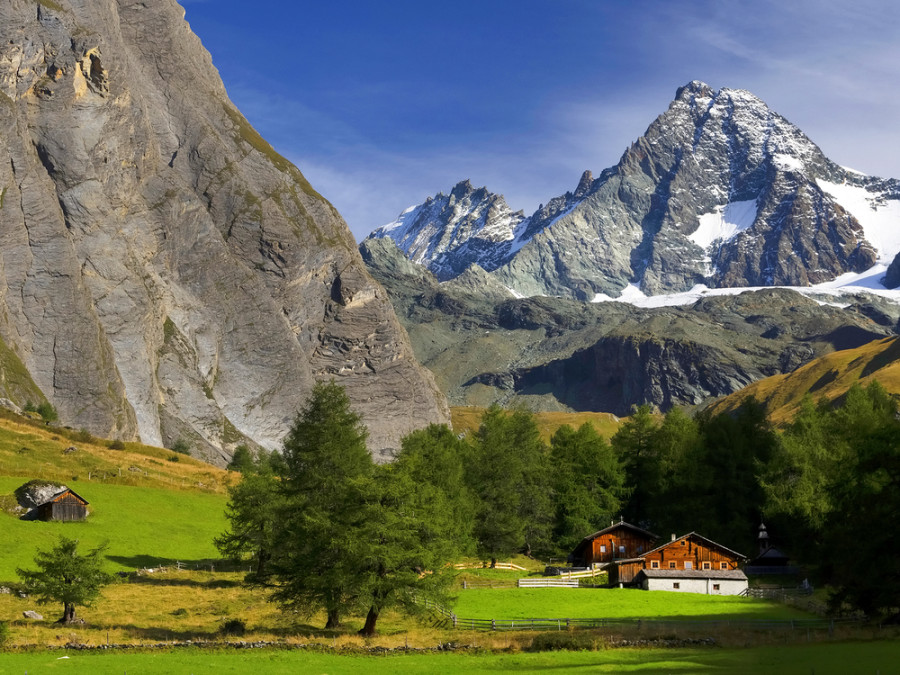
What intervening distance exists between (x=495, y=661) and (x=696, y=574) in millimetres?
36920

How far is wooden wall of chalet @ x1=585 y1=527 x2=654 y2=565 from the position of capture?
85.9 m

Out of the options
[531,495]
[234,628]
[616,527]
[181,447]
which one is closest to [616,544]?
[616,527]

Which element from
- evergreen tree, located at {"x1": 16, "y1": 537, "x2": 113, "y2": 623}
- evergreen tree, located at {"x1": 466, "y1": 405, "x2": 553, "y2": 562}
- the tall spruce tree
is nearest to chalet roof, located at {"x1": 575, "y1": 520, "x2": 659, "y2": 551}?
evergreen tree, located at {"x1": 466, "y1": 405, "x2": 553, "y2": 562}

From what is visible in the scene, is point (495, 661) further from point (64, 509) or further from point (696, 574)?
point (64, 509)

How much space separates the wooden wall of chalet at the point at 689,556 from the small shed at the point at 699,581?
7.90ft

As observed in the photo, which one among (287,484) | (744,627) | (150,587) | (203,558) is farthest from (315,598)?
(203,558)

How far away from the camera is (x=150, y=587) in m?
63.1

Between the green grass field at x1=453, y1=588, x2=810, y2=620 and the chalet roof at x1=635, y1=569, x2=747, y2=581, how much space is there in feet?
6.97

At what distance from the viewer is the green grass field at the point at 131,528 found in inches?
2761

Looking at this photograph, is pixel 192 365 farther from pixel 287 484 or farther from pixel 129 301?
pixel 287 484

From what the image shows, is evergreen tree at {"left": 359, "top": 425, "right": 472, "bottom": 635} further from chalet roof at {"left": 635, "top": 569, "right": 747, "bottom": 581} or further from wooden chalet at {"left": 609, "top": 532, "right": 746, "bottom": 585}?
wooden chalet at {"left": 609, "top": 532, "right": 746, "bottom": 585}

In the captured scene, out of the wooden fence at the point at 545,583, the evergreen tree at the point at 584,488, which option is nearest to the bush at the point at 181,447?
the evergreen tree at the point at 584,488

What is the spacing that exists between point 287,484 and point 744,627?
30.5 metres

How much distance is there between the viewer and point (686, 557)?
77375mm
